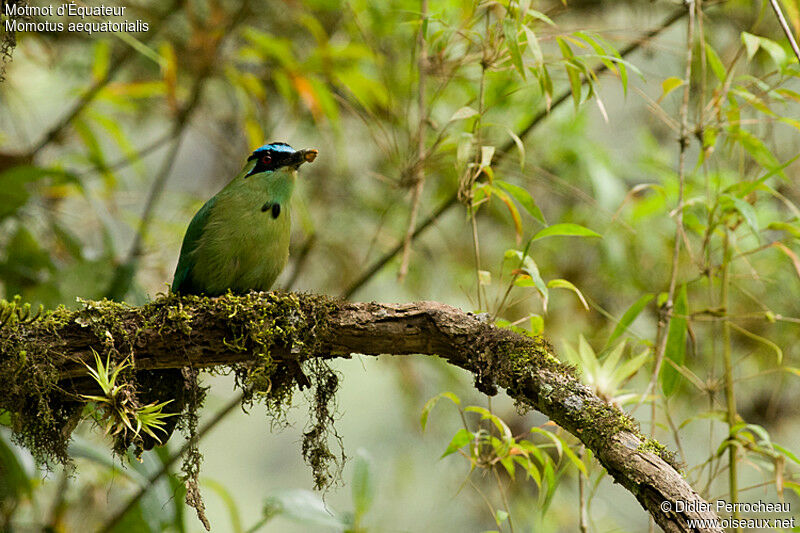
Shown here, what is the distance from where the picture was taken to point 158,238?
4242 millimetres

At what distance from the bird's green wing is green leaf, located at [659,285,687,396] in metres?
1.49

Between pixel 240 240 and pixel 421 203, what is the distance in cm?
186

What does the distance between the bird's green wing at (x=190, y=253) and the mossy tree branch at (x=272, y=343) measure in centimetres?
60

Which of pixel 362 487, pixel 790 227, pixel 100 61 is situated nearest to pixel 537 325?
pixel 790 227

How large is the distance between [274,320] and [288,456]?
4.21m

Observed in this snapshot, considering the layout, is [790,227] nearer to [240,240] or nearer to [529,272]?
[529,272]

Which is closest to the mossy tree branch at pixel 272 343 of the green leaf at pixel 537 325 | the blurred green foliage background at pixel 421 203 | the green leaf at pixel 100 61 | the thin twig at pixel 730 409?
the green leaf at pixel 537 325

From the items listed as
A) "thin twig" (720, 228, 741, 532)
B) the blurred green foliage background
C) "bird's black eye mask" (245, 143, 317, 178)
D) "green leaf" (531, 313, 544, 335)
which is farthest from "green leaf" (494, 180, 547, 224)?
"bird's black eye mask" (245, 143, 317, 178)

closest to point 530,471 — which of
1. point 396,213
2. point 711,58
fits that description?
point 711,58

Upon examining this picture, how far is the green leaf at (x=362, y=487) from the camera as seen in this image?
8.63ft

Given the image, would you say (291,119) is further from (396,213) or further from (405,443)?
(405,443)

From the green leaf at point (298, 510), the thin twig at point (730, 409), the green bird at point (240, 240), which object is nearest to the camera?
the thin twig at point (730, 409)

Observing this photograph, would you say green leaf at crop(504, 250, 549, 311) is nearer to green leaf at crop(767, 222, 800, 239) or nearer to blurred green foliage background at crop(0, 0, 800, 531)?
blurred green foliage background at crop(0, 0, 800, 531)

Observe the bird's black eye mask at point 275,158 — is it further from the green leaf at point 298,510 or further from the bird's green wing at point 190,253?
the green leaf at point 298,510
